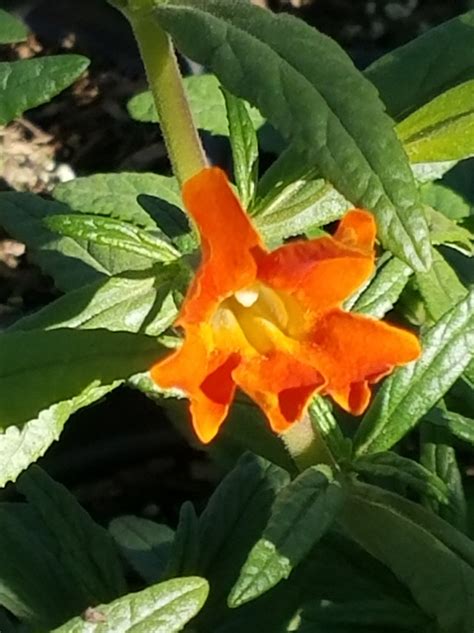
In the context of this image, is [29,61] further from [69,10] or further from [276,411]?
[69,10]

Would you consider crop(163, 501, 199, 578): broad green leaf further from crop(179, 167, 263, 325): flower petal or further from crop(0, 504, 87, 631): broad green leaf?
crop(179, 167, 263, 325): flower petal

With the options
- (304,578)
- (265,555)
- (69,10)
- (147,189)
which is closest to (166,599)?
(265,555)

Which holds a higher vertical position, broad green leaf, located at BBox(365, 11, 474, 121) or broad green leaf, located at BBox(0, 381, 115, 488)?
broad green leaf, located at BBox(365, 11, 474, 121)

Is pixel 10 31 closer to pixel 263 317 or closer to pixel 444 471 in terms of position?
pixel 263 317

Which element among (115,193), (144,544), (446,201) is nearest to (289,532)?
(144,544)

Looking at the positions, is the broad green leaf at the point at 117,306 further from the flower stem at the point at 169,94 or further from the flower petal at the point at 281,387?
the flower petal at the point at 281,387

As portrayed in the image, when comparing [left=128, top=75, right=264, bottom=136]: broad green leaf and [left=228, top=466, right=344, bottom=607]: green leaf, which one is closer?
[left=228, top=466, right=344, bottom=607]: green leaf

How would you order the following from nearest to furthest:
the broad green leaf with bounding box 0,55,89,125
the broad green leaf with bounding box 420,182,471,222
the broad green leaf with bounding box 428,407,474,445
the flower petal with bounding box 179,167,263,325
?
the flower petal with bounding box 179,167,263,325 → the broad green leaf with bounding box 0,55,89,125 → the broad green leaf with bounding box 428,407,474,445 → the broad green leaf with bounding box 420,182,471,222

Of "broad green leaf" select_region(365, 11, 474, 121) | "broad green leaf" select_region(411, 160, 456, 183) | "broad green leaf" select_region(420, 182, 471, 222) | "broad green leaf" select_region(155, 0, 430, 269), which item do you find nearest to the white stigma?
"broad green leaf" select_region(155, 0, 430, 269)
